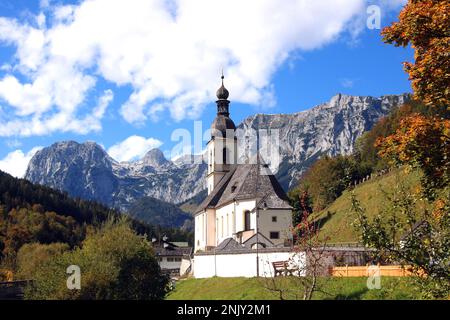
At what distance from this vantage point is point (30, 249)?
89062 millimetres

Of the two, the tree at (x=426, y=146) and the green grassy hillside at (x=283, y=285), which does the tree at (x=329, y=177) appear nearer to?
the green grassy hillside at (x=283, y=285)

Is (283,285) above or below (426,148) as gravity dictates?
below

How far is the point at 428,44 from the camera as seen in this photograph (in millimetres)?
13273

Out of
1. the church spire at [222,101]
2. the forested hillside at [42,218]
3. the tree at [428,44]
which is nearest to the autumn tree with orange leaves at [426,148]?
the tree at [428,44]

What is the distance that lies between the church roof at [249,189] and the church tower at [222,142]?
4329 mm

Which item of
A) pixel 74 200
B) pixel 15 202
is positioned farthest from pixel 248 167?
pixel 74 200

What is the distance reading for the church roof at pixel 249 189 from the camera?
201 feet

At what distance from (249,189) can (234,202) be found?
240cm

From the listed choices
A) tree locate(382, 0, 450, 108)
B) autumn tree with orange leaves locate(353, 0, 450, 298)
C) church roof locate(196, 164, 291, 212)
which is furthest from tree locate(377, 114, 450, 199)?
church roof locate(196, 164, 291, 212)

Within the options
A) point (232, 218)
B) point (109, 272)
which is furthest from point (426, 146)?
point (232, 218)

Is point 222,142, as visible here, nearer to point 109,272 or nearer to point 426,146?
point 109,272
